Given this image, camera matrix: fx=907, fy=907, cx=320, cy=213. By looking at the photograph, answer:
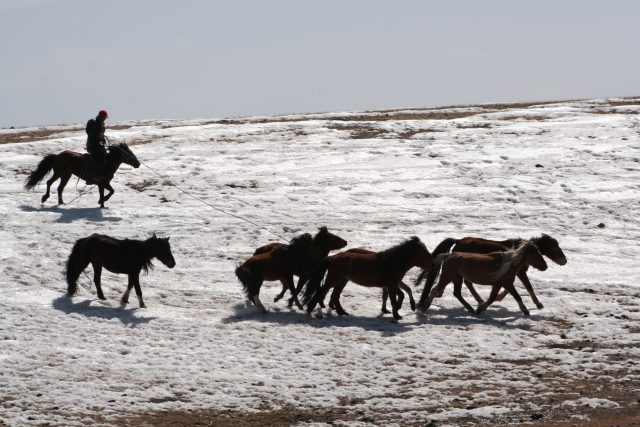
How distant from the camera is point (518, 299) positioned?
17.1m

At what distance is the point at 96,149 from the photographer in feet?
83.3

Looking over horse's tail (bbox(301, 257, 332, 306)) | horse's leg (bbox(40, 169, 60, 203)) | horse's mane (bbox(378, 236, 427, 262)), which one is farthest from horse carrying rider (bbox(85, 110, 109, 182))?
horse's mane (bbox(378, 236, 427, 262))

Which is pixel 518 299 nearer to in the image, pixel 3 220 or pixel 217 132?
pixel 3 220

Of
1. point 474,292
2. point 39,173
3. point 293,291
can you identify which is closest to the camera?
point 293,291

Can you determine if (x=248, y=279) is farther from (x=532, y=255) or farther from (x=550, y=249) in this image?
(x=550, y=249)

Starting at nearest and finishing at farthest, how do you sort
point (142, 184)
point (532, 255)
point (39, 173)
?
point (532, 255)
point (39, 173)
point (142, 184)

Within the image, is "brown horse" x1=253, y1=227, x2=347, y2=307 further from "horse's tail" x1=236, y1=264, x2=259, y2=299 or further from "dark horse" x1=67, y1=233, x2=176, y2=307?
"dark horse" x1=67, y1=233, x2=176, y2=307

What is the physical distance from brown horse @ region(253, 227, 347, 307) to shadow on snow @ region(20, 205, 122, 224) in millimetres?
6951

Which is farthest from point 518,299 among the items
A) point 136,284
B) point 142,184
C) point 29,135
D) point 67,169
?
point 29,135

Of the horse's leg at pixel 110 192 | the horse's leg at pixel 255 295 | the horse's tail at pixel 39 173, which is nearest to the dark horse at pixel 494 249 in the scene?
the horse's leg at pixel 255 295

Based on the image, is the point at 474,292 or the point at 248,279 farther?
the point at 474,292

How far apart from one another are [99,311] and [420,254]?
603 cm

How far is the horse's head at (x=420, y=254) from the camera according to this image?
17219 mm

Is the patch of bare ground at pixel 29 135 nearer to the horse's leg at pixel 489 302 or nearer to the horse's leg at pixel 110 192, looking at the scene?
the horse's leg at pixel 110 192
